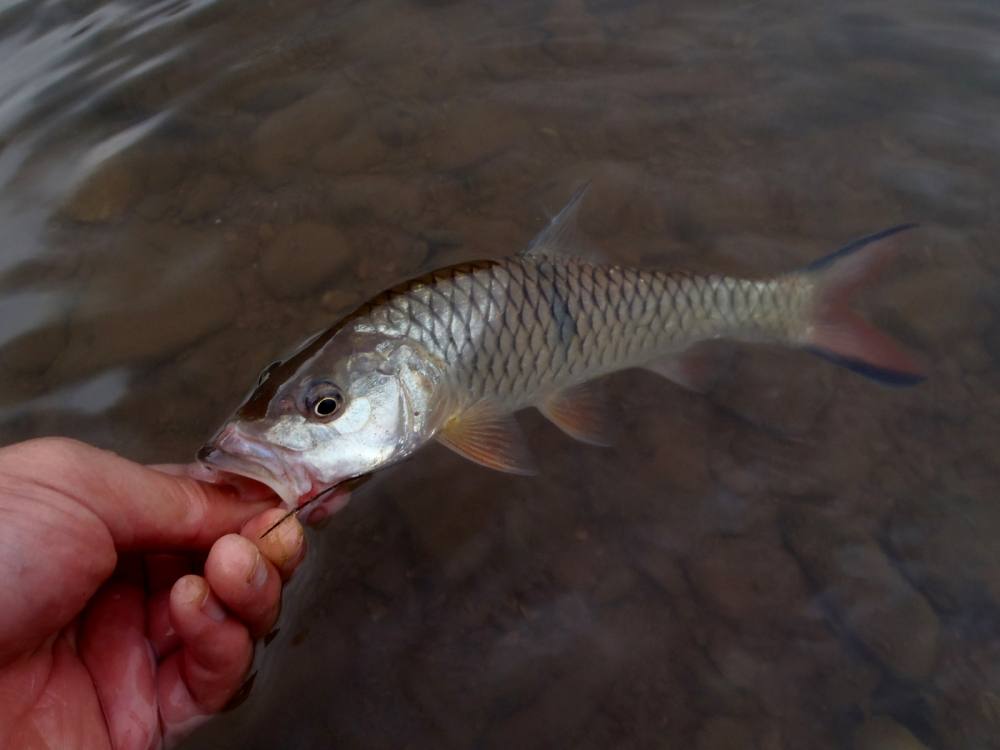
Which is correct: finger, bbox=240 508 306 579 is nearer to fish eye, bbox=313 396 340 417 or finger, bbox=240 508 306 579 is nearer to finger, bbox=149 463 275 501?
finger, bbox=149 463 275 501

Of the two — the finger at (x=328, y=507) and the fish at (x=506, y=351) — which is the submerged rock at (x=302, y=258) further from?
the finger at (x=328, y=507)

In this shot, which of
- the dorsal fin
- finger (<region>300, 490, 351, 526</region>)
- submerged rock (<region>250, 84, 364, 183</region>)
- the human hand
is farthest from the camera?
submerged rock (<region>250, 84, 364, 183</region>)

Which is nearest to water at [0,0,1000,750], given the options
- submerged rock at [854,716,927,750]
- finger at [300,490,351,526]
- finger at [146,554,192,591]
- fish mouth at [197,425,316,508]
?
submerged rock at [854,716,927,750]

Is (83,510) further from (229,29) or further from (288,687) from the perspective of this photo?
(229,29)

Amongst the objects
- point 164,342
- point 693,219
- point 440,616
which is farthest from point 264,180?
point 440,616

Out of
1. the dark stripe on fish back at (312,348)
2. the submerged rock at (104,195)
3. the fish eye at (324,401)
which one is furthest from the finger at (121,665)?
the submerged rock at (104,195)

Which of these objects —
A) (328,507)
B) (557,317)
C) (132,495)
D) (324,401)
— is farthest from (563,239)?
(132,495)

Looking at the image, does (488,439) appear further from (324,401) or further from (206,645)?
(206,645)
